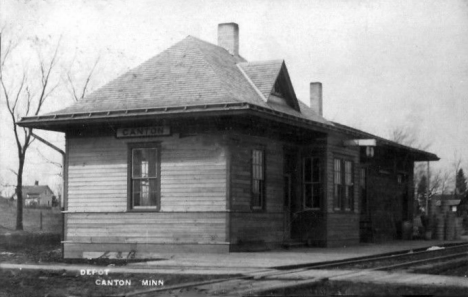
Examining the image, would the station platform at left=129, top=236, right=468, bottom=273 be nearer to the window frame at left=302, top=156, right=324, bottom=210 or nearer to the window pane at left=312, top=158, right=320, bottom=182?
the window frame at left=302, top=156, right=324, bottom=210

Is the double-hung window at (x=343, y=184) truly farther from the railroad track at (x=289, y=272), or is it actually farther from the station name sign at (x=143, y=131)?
the station name sign at (x=143, y=131)

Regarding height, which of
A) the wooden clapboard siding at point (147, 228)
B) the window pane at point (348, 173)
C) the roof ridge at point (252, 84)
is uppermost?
the roof ridge at point (252, 84)

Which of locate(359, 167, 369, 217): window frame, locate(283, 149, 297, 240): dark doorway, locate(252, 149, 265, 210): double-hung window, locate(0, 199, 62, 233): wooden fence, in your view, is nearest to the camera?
locate(252, 149, 265, 210): double-hung window

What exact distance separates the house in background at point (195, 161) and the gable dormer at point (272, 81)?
0.04 m

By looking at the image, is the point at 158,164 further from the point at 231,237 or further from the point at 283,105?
the point at 283,105

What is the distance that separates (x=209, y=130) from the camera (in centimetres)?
1981

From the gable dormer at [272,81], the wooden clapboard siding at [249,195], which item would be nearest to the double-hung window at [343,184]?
the gable dormer at [272,81]

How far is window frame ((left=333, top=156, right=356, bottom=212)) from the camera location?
81.2 feet

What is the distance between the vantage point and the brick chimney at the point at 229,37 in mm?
28125

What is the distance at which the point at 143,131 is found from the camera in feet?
67.5

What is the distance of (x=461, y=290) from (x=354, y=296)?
189 cm

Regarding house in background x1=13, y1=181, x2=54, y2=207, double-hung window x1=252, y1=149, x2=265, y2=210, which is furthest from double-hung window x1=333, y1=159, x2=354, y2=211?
house in background x1=13, y1=181, x2=54, y2=207

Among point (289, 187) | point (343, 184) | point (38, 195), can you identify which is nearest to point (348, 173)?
point (343, 184)

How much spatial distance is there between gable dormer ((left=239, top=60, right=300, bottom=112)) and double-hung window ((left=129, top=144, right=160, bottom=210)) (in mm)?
4056
